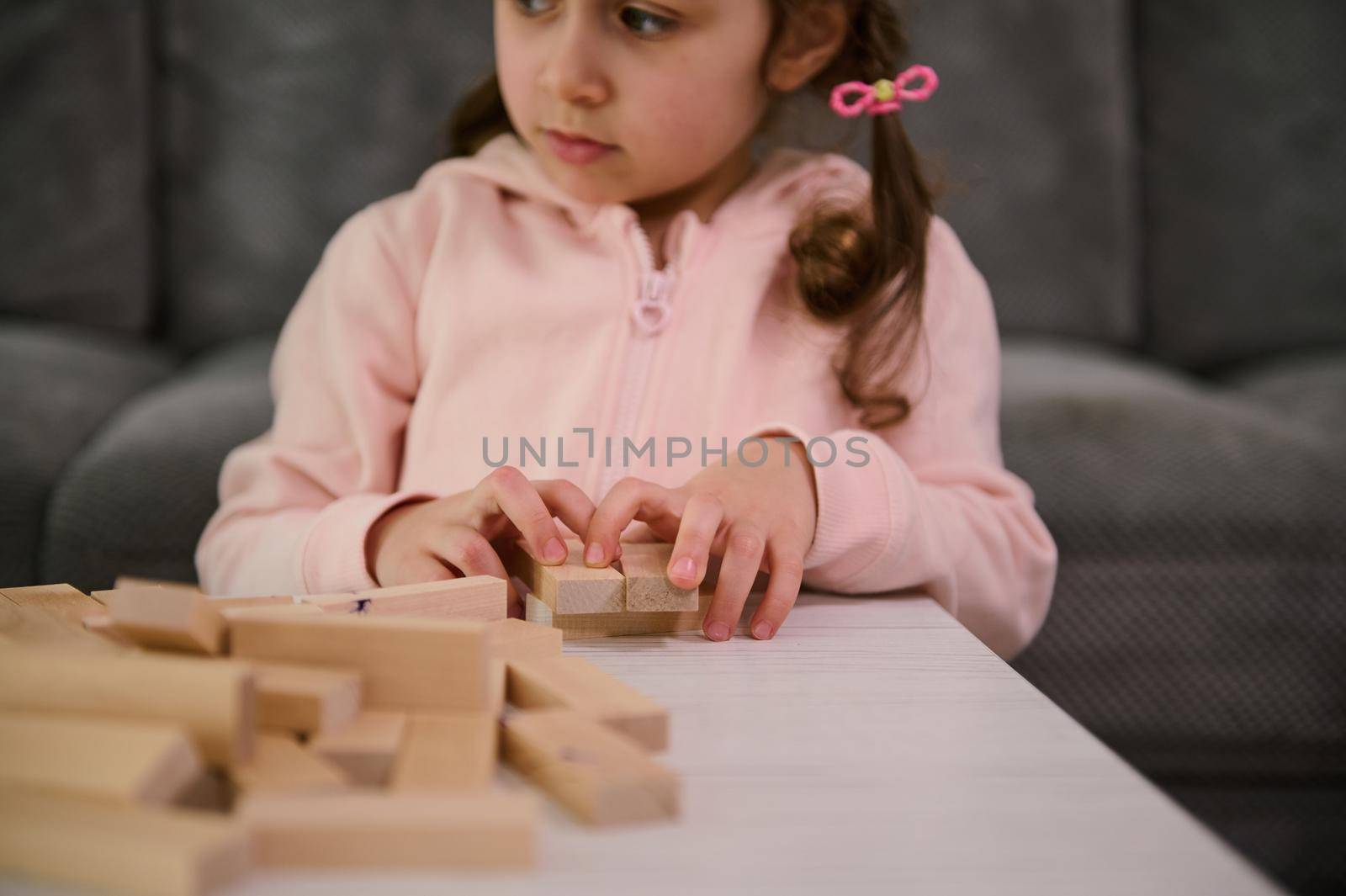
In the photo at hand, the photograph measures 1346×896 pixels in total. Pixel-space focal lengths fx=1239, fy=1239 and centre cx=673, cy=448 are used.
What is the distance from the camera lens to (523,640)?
60 cm

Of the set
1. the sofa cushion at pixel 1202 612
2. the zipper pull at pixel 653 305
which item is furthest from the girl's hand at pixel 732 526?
the sofa cushion at pixel 1202 612

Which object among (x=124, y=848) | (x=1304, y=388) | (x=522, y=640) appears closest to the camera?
(x=124, y=848)

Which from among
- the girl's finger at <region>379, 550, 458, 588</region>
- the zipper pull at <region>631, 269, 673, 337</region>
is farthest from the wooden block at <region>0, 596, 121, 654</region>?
the zipper pull at <region>631, 269, 673, 337</region>

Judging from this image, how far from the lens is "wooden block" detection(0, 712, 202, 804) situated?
40cm

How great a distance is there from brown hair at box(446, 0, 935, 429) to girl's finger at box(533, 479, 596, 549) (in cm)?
34

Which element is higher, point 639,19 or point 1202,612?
point 639,19

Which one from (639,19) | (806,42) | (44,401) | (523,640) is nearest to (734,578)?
(523,640)

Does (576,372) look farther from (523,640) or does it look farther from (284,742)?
(284,742)

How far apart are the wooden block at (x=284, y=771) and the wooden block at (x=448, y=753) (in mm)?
23

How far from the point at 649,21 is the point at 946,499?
1.43 feet

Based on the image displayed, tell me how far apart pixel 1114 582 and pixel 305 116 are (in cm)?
119

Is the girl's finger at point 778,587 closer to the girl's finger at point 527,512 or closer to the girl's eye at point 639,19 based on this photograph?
the girl's finger at point 527,512

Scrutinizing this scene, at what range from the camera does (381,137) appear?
5.52 feet

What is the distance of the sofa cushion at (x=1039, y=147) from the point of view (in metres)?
1.70
